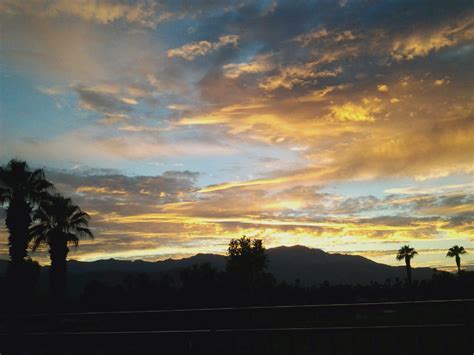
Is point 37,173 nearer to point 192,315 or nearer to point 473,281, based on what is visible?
point 192,315

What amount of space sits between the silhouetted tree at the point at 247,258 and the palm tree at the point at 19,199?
4655 cm

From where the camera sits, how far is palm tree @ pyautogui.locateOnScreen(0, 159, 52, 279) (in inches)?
937

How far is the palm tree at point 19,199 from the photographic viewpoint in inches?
937

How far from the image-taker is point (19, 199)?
2450 cm

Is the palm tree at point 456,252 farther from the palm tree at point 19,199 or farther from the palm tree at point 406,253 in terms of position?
the palm tree at point 19,199

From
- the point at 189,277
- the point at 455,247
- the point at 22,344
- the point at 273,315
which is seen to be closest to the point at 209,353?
the point at 273,315

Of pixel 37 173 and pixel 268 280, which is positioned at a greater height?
pixel 37 173

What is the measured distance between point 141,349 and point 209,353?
1.42m

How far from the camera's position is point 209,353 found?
757 centimetres

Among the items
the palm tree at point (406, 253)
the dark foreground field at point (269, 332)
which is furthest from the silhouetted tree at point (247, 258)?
the dark foreground field at point (269, 332)

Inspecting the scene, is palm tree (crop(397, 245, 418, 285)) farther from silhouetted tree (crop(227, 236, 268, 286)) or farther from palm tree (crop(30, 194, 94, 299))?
palm tree (crop(30, 194, 94, 299))

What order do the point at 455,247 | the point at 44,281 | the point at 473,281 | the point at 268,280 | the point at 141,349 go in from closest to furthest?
the point at 141,349
the point at 473,281
the point at 268,280
the point at 455,247
the point at 44,281

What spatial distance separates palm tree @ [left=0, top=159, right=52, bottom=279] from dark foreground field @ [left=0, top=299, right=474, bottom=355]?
16.1 metres

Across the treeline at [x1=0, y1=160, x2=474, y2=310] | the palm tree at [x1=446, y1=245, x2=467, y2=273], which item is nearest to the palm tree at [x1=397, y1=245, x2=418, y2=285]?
the palm tree at [x1=446, y1=245, x2=467, y2=273]
